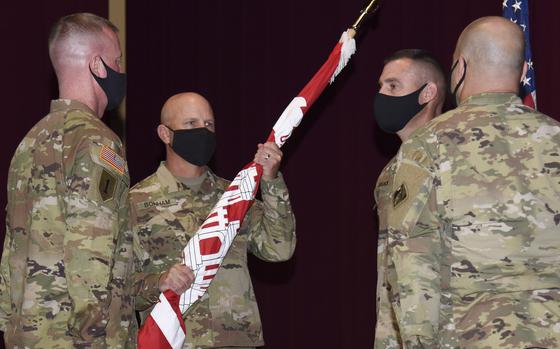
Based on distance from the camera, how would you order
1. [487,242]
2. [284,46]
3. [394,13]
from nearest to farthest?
[487,242] → [394,13] → [284,46]

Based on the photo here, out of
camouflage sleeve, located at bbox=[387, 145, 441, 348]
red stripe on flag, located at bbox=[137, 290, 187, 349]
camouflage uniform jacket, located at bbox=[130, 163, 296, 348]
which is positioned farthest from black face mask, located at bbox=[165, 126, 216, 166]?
camouflage sleeve, located at bbox=[387, 145, 441, 348]

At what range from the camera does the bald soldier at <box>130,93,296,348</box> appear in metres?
3.70

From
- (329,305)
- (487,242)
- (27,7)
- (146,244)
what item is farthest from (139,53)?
(487,242)

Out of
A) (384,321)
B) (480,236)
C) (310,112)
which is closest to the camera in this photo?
(480,236)

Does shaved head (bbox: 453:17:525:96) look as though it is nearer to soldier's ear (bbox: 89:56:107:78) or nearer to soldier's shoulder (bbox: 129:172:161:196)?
soldier's ear (bbox: 89:56:107:78)

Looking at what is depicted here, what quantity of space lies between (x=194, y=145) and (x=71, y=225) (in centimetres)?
125

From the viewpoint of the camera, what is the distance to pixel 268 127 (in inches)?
228

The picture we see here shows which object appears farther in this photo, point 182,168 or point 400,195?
Answer: point 182,168

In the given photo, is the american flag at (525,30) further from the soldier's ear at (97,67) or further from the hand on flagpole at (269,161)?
the soldier's ear at (97,67)

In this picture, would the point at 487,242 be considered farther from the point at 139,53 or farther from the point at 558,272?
the point at 139,53

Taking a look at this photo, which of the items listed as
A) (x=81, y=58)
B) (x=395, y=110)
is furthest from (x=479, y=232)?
(x=81, y=58)

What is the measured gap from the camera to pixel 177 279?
351cm

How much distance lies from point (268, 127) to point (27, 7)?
1681 millimetres

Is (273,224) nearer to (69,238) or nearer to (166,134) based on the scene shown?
(166,134)
